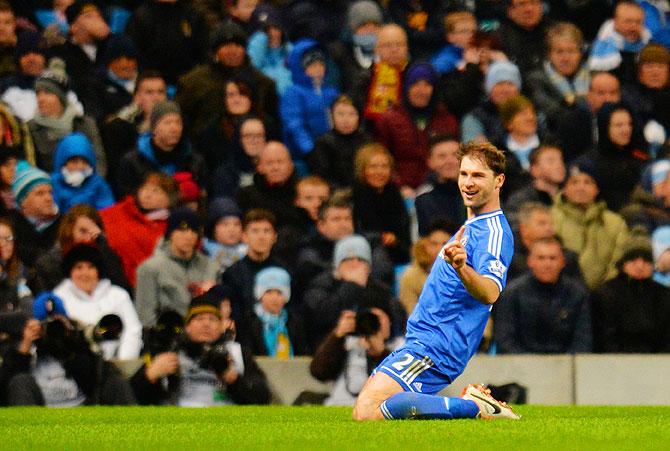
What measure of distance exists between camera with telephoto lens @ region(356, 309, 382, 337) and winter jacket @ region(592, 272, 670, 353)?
2.19 meters

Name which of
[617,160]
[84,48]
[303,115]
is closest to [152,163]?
[303,115]

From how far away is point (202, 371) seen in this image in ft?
41.1

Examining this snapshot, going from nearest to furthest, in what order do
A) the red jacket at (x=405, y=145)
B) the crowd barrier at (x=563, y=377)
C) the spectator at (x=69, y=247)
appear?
1. the crowd barrier at (x=563, y=377)
2. the spectator at (x=69, y=247)
3. the red jacket at (x=405, y=145)

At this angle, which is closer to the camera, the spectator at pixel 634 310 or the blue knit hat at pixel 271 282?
the spectator at pixel 634 310

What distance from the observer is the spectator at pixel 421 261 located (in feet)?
45.6

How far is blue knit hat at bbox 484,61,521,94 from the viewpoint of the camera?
16.3 metres

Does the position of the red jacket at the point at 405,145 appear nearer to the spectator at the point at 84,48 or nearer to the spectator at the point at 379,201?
the spectator at the point at 379,201

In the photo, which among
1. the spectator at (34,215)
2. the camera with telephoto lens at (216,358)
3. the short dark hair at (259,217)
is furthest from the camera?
the spectator at (34,215)

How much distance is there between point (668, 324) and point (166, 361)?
4.25 meters

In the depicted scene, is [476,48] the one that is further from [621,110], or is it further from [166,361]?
[166,361]

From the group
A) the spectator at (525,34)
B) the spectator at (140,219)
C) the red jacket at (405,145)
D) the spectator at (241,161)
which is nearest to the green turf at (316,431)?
the spectator at (140,219)

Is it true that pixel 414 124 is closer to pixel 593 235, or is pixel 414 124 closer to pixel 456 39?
pixel 456 39

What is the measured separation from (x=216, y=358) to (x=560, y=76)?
632cm

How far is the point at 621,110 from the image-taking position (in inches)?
616
